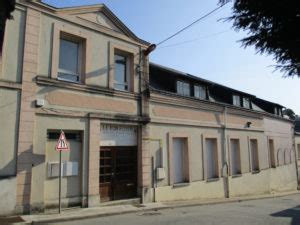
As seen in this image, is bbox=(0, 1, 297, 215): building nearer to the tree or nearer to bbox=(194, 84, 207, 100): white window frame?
bbox=(194, 84, 207, 100): white window frame

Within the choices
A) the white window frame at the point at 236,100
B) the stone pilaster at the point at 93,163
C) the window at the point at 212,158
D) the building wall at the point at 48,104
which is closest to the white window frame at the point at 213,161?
the window at the point at 212,158

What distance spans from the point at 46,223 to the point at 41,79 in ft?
15.2

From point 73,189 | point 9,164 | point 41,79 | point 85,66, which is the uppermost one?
point 85,66

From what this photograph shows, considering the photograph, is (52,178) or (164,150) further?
(164,150)

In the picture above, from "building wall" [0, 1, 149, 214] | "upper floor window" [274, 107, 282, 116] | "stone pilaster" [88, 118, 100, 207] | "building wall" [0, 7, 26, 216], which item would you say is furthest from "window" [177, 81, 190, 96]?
"upper floor window" [274, 107, 282, 116]

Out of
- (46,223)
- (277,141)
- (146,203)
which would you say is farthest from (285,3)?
(277,141)

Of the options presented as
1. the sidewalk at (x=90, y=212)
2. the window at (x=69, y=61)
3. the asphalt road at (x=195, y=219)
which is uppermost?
the window at (x=69, y=61)

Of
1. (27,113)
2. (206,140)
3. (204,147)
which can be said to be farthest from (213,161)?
(27,113)

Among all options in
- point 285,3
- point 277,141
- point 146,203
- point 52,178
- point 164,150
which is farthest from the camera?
point 277,141

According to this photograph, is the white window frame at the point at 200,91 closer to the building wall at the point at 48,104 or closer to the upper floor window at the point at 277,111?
the building wall at the point at 48,104

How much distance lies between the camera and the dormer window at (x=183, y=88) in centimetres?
1788

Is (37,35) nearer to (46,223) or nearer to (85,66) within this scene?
(85,66)

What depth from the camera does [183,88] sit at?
18.2 metres

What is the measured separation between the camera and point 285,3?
188 inches
